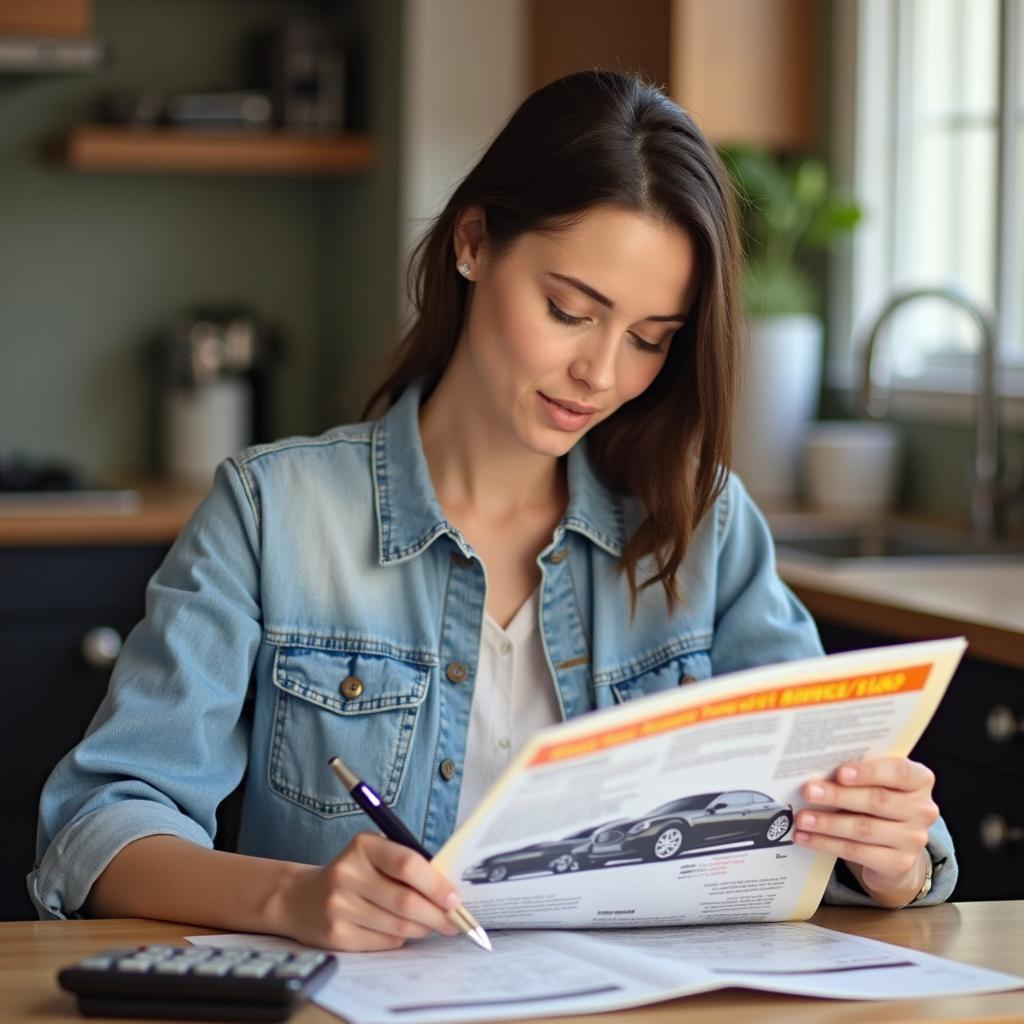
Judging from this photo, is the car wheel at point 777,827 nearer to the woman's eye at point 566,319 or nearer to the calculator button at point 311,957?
the calculator button at point 311,957

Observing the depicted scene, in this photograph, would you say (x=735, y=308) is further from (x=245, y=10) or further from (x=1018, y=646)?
(x=245, y=10)

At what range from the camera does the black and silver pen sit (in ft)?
3.52

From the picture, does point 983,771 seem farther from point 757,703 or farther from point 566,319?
point 757,703

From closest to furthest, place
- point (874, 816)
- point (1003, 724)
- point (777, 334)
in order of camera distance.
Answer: point (874, 816) → point (1003, 724) → point (777, 334)

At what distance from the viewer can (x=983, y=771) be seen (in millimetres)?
1970

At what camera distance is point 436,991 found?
0.99m

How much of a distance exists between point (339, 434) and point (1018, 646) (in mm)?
780

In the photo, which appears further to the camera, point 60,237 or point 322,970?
point 60,237

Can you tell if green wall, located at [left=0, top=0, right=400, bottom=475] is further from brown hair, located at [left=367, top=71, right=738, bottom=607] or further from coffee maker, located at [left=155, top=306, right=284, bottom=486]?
brown hair, located at [left=367, top=71, right=738, bottom=607]

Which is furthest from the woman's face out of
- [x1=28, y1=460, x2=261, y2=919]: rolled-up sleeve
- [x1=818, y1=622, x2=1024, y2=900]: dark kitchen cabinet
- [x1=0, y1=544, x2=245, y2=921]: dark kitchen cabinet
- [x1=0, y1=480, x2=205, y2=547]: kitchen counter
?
[x1=0, y1=544, x2=245, y2=921]: dark kitchen cabinet

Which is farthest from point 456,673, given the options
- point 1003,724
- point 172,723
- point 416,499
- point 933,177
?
point 933,177

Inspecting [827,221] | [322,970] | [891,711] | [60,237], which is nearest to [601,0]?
[827,221]

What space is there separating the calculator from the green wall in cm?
275

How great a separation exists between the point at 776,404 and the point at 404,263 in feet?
2.60
